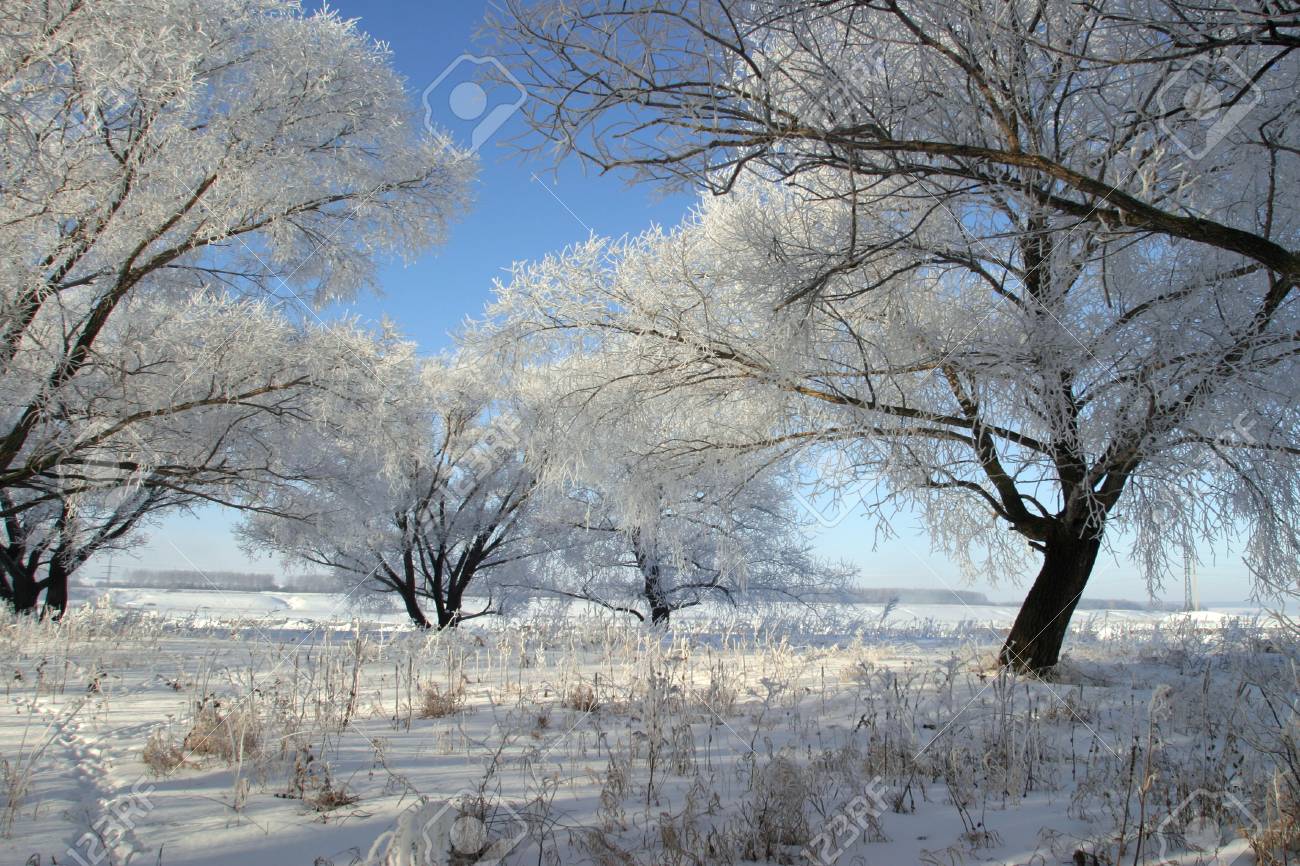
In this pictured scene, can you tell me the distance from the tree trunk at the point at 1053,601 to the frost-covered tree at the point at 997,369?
18 millimetres

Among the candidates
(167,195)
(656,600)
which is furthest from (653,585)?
(167,195)

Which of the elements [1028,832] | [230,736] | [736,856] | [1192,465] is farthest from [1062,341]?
[230,736]

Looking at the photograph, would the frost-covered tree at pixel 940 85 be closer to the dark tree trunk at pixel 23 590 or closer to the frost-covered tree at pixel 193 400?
the frost-covered tree at pixel 193 400

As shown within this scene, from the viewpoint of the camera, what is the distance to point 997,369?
550cm

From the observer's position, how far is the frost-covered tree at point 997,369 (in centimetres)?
532

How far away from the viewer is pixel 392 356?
10.5 m

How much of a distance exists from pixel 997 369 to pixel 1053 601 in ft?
9.31

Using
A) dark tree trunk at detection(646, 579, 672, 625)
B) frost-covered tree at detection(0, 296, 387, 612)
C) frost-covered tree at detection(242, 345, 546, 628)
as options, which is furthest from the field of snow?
dark tree trunk at detection(646, 579, 672, 625)

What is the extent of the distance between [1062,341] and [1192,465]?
4.35ft

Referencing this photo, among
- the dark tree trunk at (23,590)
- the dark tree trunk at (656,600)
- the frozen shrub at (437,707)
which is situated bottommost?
the dark tree trunk at (656,600)

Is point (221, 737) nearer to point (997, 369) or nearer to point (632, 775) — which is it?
point (632, 775)

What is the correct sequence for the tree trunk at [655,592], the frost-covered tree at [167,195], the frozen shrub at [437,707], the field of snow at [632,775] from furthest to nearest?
the tree trunk at [655,592]
the frost-covered tree at [167,195]
the frozen shrub at [437,707]
the field of snow at [632,775]

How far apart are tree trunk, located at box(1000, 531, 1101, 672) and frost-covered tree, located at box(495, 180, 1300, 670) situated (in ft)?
0.06

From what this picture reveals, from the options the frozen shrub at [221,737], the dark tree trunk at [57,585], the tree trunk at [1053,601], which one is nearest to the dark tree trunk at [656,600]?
the tree trunk at [1053,601]
